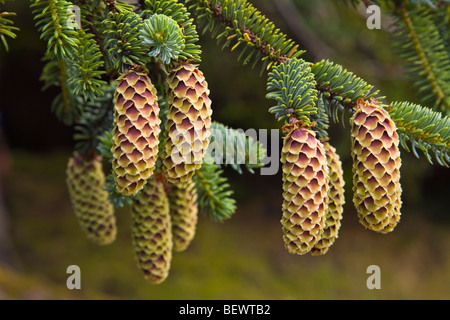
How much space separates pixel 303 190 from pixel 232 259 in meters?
2.05

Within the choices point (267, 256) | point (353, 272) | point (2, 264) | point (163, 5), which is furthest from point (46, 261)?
point (163, 5)

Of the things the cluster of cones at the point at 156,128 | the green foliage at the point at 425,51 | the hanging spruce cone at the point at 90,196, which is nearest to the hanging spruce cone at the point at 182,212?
the hanging spruce cone at the point at 90,196

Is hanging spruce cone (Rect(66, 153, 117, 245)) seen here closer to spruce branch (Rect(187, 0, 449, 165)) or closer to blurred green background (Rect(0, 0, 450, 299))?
spruce branch (Rect(187, 0, 449, 165))

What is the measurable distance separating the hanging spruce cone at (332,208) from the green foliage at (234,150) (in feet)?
0.74

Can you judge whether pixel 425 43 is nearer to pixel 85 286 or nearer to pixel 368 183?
pixel 368 183

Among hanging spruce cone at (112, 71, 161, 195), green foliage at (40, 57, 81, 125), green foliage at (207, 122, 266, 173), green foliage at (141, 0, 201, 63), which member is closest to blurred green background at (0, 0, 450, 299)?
green foliage at (207, 122, 266, 173)

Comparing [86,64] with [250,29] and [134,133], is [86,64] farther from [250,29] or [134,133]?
[250,29]

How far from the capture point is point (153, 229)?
0.91 m

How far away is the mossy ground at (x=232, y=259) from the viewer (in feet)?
8.02

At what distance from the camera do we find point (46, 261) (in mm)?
2551

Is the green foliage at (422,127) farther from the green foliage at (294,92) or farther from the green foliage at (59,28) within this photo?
the green foliage at (59,28)

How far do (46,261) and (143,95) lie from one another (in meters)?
2.18

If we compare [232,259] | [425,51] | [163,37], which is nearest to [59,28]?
[163,37]

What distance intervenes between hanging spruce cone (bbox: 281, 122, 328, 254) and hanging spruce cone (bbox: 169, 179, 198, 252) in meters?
0.30
